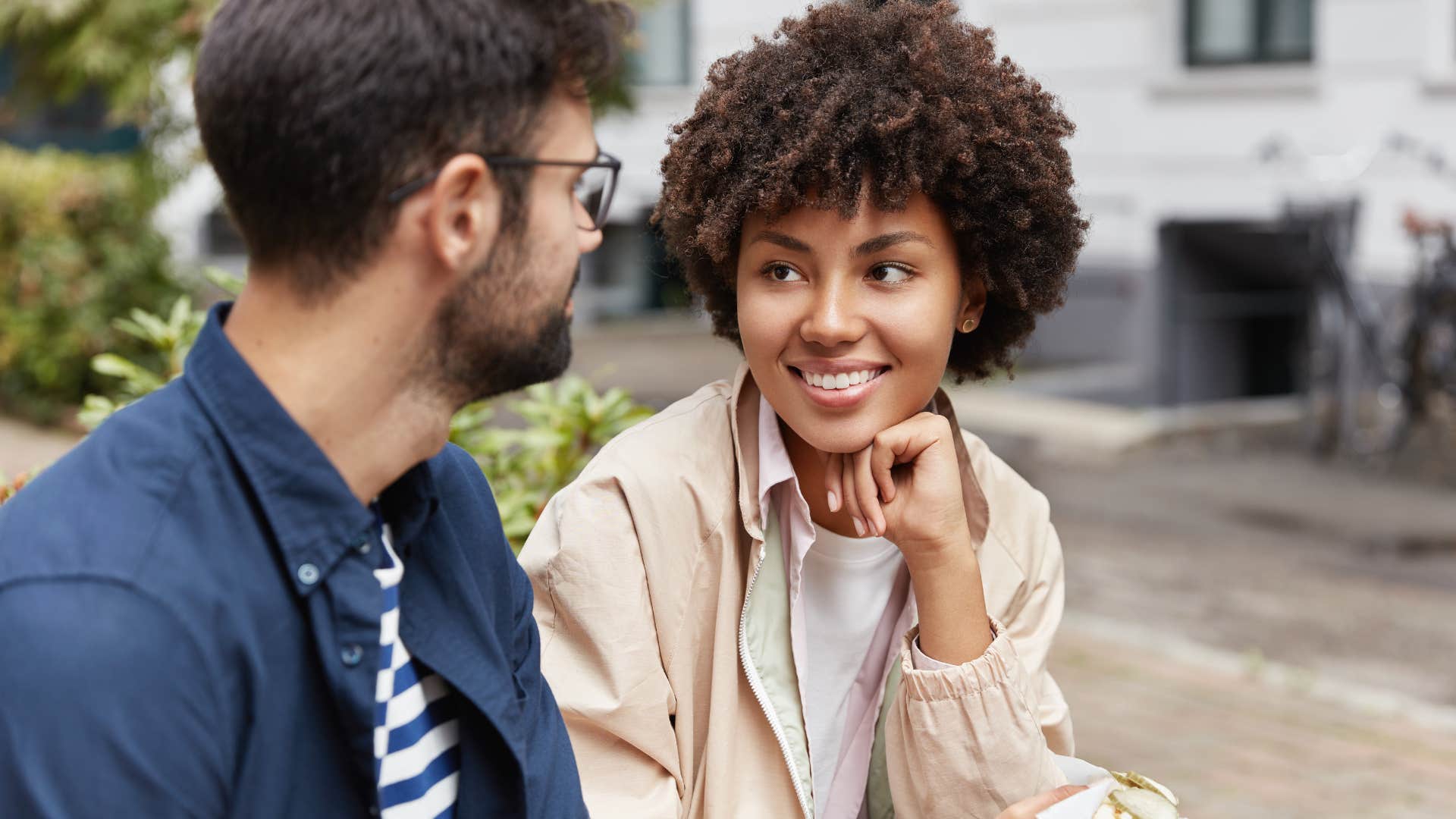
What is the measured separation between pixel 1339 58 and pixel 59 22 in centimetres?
768

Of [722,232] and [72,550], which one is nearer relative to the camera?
[72,550]

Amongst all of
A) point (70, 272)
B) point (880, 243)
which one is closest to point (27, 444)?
point (70, 272)

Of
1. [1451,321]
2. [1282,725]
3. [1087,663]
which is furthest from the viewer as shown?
[1451,321]

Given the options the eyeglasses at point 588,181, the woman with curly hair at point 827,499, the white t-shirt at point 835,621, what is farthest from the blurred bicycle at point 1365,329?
the eyeglasses at point 588,181

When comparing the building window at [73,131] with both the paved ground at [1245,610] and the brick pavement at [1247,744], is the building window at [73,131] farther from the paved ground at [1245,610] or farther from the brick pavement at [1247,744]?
the brick pavement at [1247,744]

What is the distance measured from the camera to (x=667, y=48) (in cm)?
1497

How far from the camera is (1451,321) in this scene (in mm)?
8828

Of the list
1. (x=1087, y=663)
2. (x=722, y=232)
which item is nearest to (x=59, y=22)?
(x=1087, y=663)

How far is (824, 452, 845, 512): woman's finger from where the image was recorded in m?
2.22

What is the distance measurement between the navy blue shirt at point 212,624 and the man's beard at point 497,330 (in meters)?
0.16

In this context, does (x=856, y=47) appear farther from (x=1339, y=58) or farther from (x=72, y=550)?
(x=1339, y=58)

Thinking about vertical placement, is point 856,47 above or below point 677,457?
above

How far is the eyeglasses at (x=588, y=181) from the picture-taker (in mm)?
1456

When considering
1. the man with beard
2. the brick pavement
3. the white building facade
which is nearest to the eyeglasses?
the man with beard
